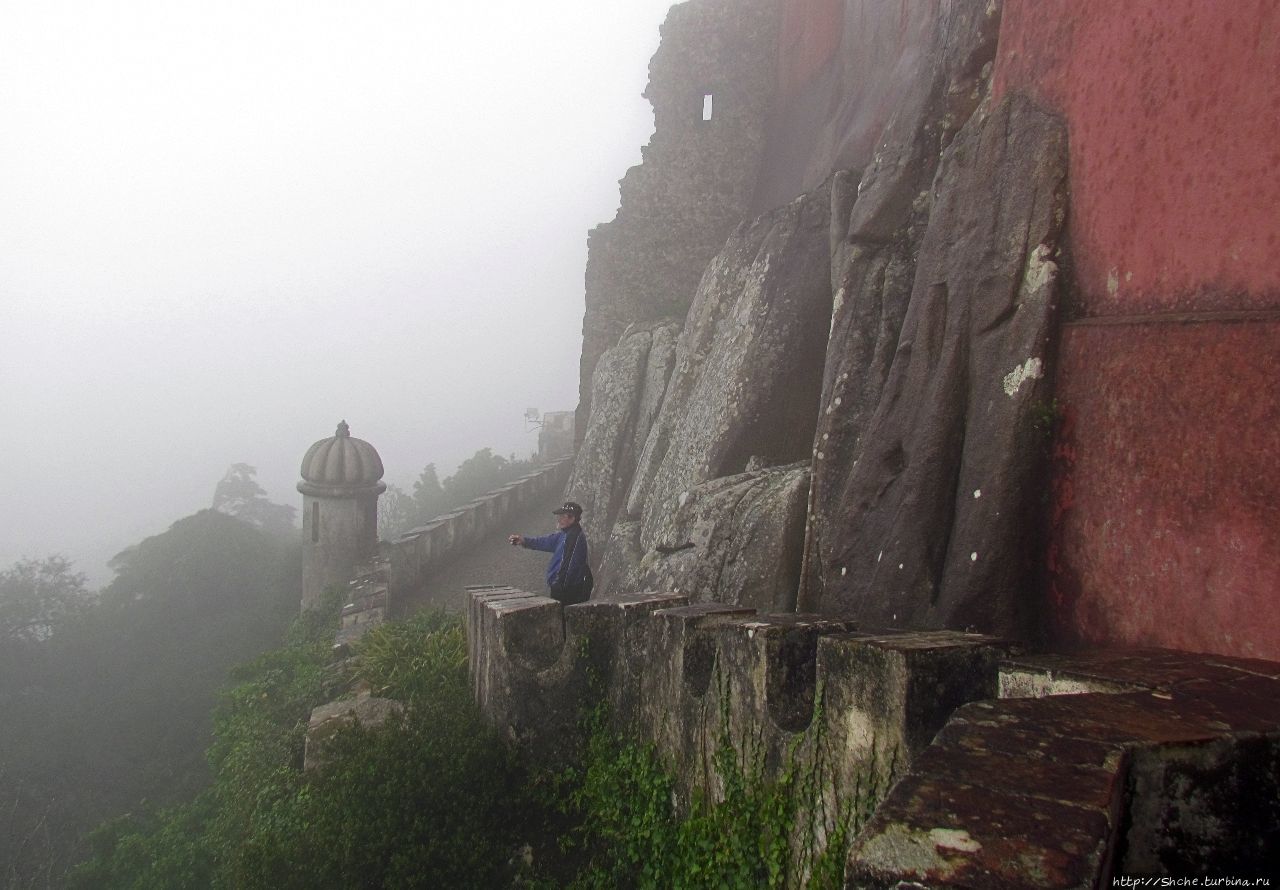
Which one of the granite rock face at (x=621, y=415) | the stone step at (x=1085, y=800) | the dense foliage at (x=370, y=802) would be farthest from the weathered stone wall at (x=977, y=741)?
the granite rock face at (x=621, y=415)

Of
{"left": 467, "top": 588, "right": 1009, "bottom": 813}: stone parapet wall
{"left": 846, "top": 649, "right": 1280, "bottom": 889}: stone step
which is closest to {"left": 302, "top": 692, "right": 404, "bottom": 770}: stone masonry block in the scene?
{"left": 467, "top": 588, "right": 1009, "bottom": 813}: stone parapet wall

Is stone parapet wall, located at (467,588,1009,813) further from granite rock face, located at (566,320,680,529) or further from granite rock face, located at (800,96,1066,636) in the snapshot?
granite rock face, located at (566,320,680,529)

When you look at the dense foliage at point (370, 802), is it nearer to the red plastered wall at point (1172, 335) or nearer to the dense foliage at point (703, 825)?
the dense foliage at point (703, 825)

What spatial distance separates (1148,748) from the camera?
185 centimetres

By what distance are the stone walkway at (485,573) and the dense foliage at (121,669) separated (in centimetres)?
516

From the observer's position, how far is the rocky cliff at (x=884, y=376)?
4.31 m

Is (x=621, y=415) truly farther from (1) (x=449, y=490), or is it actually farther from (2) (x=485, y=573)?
(1) (x=449, y=490)

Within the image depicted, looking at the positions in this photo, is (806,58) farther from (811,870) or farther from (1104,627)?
(811,870)

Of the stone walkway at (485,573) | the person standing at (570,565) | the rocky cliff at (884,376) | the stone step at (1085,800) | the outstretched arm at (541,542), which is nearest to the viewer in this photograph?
the stone step at (1085,800)

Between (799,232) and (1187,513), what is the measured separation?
282 inches

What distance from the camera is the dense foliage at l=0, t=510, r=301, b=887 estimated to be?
48.7 feet

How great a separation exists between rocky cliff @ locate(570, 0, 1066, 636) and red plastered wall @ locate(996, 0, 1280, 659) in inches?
9.7

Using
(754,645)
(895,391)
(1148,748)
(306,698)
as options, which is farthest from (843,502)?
(306,698)

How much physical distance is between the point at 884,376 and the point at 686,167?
12.4 m
